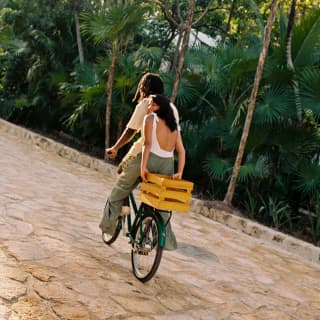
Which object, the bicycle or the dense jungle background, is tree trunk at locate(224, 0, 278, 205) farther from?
the bicycle

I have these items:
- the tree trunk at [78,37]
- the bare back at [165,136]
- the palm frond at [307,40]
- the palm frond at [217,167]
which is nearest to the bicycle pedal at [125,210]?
the bare back at [165,136]

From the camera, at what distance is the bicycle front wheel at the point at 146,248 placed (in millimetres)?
4332

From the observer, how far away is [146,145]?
4.35m

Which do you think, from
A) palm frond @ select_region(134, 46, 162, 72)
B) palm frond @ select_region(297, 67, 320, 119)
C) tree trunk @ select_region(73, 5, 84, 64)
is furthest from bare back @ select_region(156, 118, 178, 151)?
tree trunk @ select_region(73, 5, 84, 64)

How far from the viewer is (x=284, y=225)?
28.3 feet

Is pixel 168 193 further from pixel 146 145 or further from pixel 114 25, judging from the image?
pixel 114 25

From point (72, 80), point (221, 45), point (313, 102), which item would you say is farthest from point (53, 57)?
point (313, 102)

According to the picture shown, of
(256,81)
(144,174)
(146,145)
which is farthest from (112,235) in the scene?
(256,81)

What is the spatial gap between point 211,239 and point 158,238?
9.64ft

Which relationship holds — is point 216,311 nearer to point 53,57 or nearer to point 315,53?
point 315,53

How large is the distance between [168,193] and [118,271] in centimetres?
94

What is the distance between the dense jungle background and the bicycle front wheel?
164 inches

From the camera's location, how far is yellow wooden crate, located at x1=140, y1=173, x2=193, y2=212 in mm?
4133

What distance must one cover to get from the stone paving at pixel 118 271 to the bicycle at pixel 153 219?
169 mm
